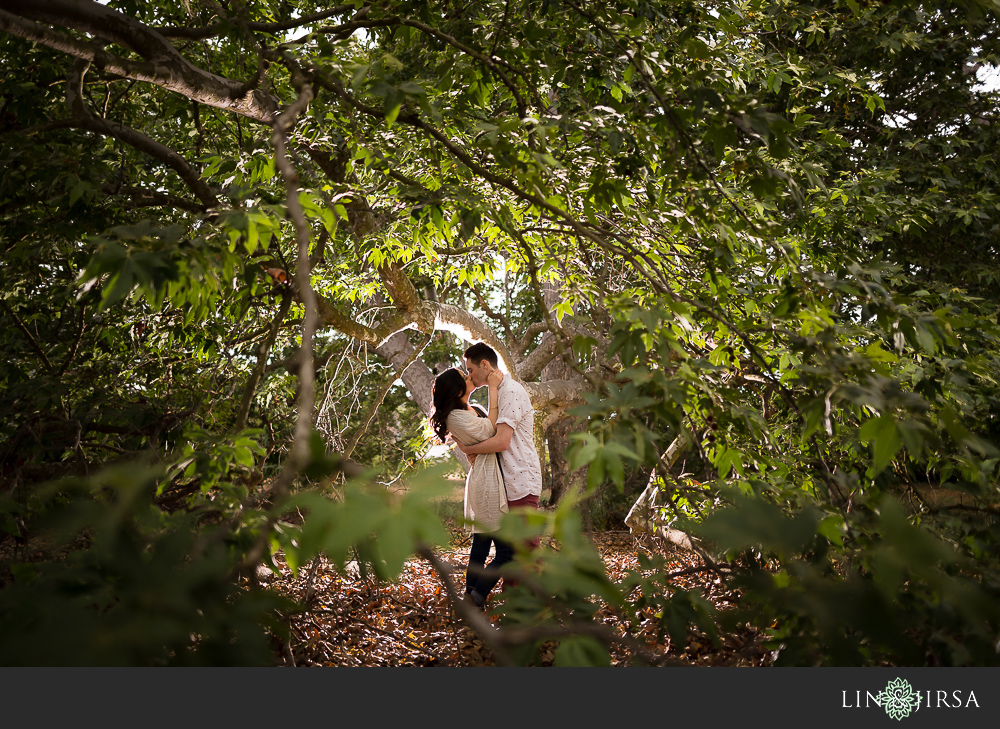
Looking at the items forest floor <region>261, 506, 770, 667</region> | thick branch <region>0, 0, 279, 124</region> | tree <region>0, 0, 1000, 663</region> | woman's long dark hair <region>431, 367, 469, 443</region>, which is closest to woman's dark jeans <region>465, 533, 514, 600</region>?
forest floor <region>261, 506, 770, 667</region>

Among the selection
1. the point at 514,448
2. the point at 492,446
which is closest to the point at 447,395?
the point at 492,446

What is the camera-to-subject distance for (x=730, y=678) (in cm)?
111

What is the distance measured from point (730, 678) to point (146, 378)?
4589 mm

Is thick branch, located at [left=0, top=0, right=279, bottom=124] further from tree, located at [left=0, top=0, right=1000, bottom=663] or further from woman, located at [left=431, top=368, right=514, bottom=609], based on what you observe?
woman, located at [left=431, top=368, right=514, bottom=609]

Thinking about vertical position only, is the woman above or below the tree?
below

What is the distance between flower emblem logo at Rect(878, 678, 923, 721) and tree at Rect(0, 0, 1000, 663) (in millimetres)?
74

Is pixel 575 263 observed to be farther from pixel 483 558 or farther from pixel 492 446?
pixel 483 558

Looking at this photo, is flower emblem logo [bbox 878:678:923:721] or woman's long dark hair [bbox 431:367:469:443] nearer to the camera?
flower emblem logo [bbox 878:678:923:721]

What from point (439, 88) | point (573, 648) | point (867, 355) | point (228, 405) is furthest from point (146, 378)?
point (867, 355)

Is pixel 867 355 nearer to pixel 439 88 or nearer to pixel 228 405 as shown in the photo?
pixel 439 88

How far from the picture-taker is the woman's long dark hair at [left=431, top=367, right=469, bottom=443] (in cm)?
411

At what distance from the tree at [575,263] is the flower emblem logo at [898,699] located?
0.07 m

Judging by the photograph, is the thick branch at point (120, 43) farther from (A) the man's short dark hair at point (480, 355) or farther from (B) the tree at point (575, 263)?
(A) the man's short dark hair at point (480, 355)

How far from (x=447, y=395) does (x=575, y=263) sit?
4.33 feet
